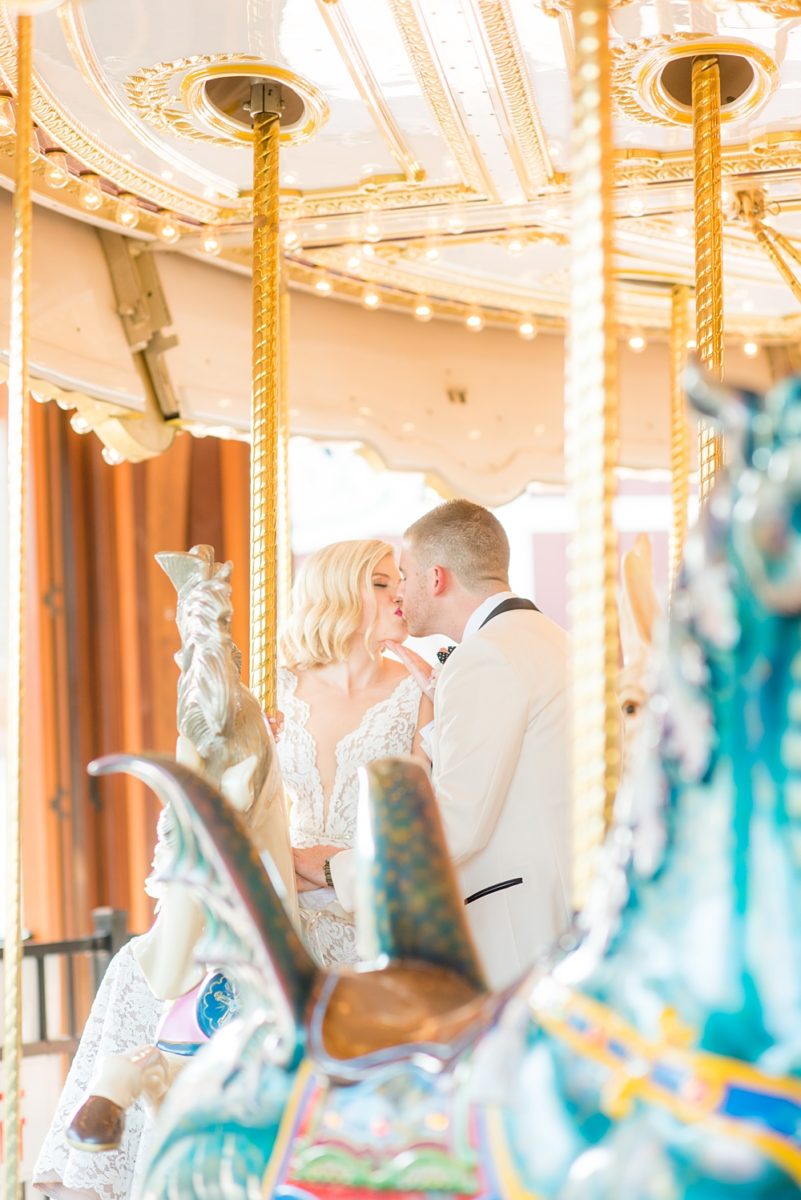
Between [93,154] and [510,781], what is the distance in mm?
2143

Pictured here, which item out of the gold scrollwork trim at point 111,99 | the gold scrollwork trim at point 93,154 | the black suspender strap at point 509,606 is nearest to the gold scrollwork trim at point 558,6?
the gold scrollwork trim at point 111,99

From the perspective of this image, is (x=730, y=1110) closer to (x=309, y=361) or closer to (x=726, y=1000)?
(x=726, y=1000)

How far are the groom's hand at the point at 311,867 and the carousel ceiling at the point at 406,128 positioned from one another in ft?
5.98

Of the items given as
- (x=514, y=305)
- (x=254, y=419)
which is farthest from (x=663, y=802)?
(x=514, y=305)

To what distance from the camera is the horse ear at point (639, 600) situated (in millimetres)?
2420

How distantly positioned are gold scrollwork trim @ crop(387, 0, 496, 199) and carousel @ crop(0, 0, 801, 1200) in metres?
0.02

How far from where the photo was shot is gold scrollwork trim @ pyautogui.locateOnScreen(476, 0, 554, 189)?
10.1 ft

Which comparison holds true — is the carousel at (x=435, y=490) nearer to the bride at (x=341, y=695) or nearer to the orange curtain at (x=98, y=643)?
the orange curtain at (x=98, y=643)

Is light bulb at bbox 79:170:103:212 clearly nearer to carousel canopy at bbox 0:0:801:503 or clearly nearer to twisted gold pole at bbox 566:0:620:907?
carousel canopy at bbox 0:0:801:503

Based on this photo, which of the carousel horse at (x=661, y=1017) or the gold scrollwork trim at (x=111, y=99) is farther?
the gold scrollwork trim at (x=111, y=99)

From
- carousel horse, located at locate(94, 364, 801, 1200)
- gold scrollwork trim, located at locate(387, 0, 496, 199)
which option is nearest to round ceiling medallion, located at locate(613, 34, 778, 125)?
gold scrollwork trim, located at locate(387, 0, 496, 199)

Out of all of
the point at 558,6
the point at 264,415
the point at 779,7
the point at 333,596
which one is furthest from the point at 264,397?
the point at 779,7

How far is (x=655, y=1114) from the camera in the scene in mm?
1172

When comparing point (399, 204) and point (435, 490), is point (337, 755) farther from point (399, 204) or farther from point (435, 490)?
point (435, 490)
